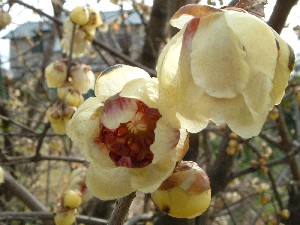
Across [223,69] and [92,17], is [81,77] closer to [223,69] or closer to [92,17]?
[92,17]

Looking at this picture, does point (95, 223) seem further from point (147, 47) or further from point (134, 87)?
point (147, 47)

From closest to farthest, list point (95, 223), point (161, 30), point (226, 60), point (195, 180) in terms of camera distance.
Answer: point (226, 60)
point (195, 180)
point (95, 223)
point (161, 30)

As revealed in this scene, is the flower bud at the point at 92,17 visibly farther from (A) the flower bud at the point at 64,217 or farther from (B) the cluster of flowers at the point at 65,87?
(A) the flower bud at the point at 64,217

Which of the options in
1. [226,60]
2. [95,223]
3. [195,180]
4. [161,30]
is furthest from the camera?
[161,30]

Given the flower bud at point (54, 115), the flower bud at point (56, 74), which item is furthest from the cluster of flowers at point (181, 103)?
the flower bud at point (56, 74)

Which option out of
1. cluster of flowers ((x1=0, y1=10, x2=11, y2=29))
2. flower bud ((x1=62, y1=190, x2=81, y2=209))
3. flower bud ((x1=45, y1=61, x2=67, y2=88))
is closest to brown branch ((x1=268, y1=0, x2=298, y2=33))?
flower bud ((x1=62, y1=190, x2=81, y2=209))

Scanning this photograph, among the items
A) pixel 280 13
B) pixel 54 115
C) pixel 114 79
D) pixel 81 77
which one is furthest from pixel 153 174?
pixel 81 77

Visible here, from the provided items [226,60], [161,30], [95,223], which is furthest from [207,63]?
[161,30]

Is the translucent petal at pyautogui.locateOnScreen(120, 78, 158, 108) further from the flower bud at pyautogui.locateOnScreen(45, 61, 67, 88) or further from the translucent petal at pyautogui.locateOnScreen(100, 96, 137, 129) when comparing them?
the flower bud at pyautogui.locateOnScreen(45, 61, 67, 88)
